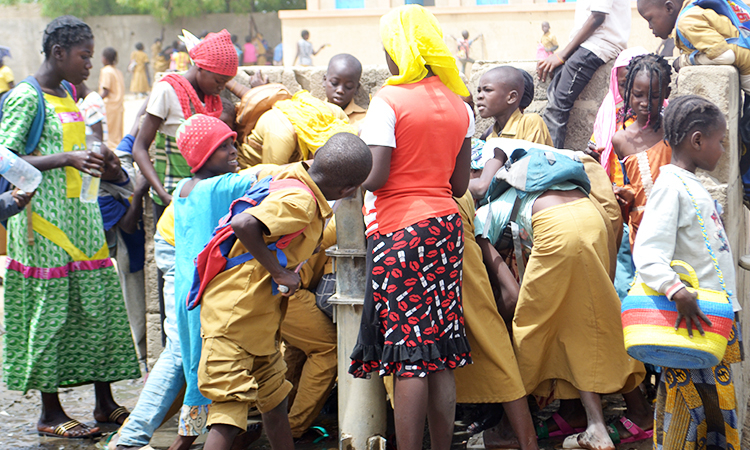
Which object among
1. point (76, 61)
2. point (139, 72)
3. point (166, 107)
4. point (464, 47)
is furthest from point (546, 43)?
point (139, 72)

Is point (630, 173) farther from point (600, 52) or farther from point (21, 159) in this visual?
point (21, 159)

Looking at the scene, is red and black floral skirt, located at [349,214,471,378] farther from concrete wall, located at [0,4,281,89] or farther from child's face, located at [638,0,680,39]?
concrete wall, located at [0,4,281,89]

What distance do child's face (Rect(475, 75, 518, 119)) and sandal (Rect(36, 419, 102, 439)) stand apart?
281 cm

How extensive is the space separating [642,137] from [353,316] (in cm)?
196

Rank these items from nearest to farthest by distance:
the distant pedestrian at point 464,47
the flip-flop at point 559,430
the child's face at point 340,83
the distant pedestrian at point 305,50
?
the flip-flop at point 559,430 → the child's face at point 340,83 → the distant pedestrian at point 305,50 → the distant pedestrian at point 464,47

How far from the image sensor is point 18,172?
3461 mm

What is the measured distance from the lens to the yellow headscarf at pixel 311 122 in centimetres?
411

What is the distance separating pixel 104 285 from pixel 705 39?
3529 mm

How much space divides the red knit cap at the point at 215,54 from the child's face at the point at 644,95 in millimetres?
2271

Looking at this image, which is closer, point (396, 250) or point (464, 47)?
point (396, 250)

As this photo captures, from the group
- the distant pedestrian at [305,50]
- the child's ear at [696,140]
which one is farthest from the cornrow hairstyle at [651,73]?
the distant pedestrian at [305,50]

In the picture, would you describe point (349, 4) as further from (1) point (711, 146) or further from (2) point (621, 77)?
(1) point (711, 146)

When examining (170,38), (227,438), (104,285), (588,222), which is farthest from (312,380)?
(170,38)

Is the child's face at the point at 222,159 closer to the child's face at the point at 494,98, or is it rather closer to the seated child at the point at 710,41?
the child's face at the point at 494,98
